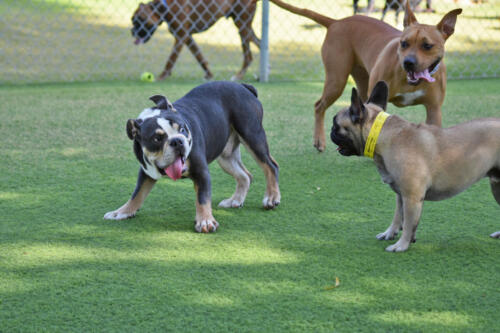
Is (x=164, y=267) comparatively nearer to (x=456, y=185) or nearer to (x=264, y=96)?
(x=456, y=185)

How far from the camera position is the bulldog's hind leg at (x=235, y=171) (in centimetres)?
416

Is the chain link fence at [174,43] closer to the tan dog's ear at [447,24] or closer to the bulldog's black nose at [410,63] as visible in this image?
the tan dog's ear at [447,24]

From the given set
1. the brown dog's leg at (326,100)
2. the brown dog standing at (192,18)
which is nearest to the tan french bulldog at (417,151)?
the brown dog's leg at (326,100)

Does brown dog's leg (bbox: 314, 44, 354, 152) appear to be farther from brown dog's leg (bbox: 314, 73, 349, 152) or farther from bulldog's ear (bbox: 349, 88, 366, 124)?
bulldog's ear (bbox: 349, 88, 366, 124)

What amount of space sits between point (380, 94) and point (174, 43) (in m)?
5.99

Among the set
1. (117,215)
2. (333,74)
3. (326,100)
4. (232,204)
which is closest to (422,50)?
(333,74)

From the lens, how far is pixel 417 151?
3.23 metres

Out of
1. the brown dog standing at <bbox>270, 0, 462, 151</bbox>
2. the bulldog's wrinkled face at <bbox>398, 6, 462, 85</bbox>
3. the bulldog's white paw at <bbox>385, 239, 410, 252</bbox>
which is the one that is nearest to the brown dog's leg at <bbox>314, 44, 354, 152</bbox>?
the brown dog standing at <bbox>270, 0, 462, 151</bbox>

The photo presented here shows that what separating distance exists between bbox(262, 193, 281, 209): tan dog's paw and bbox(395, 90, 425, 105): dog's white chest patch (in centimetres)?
Answer: 143

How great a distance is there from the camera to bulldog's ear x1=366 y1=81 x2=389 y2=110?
136 inches

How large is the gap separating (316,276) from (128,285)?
2.89 feet

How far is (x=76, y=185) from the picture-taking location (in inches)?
179

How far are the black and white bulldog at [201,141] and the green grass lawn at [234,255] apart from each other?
144 millimetres

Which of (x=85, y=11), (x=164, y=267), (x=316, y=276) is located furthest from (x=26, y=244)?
(x=85, y=11)
